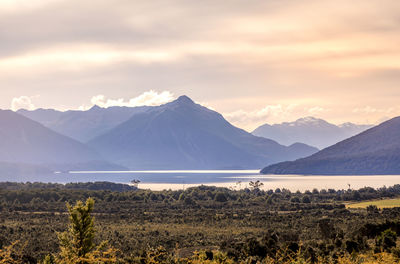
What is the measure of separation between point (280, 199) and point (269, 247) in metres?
91.5

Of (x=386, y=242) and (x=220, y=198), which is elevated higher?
(x=386, y=242)

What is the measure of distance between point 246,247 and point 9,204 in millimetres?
78591

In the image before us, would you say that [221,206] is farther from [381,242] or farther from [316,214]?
[381,242]

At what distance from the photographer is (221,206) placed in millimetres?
117188

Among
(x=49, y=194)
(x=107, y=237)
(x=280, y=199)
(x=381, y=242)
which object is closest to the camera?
(x=381, y=242)

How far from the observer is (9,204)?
11088 cm

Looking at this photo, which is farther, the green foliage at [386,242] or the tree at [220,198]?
the tree at [220,198]

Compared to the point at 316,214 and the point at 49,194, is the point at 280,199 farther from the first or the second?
the point at 49,194

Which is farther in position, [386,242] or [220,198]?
[220,198]

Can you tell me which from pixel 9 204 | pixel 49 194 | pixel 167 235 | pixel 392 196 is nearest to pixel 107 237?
pixel 167 235

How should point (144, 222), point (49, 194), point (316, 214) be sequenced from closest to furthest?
1. point (144, 222)
2. point (316, 214)
3. point (49, 194)

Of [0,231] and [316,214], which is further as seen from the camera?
[316,214]

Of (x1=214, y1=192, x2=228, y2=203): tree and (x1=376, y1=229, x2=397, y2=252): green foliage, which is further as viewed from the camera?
(x1=214, y1=192, x2=228, y2=203): tree

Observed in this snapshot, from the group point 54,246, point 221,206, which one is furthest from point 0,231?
point 221,206
